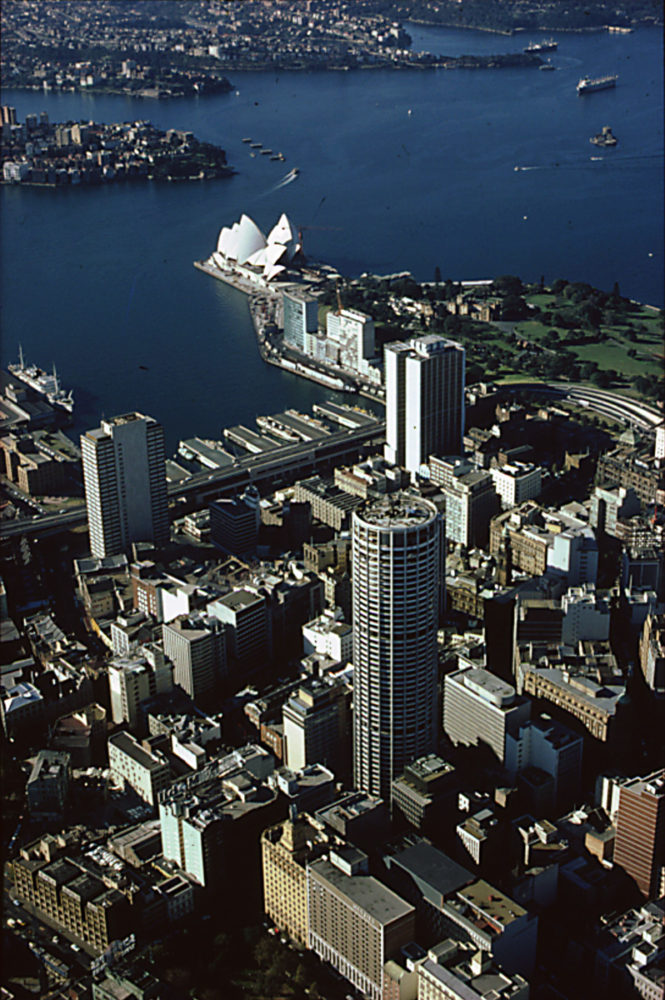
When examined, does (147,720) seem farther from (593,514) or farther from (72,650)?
(593,514)

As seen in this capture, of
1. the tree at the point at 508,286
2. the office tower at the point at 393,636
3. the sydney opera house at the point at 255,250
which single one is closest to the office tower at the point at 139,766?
the office tower at the point at 393,636

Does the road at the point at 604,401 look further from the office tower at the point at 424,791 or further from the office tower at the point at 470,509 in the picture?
the office tower at the point at 424,791

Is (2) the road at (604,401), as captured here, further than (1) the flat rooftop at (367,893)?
Yes

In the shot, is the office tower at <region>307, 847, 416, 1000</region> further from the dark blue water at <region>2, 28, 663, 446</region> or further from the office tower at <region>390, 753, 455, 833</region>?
the dark blue water at <region>2, 28, 663, 446</region>

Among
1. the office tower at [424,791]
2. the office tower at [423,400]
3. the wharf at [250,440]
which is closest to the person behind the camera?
the office tower at [424,791]

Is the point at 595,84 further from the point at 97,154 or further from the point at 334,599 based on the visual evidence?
the point at 334,599

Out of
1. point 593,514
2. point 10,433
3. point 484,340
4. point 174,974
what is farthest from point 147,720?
point 484,340
